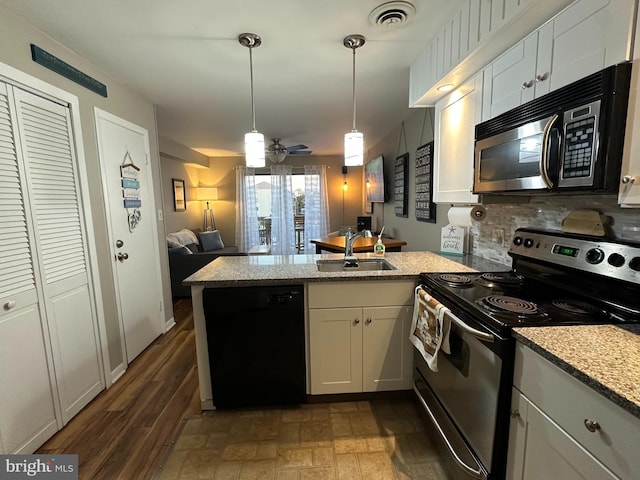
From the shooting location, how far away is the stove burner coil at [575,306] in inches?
45.1

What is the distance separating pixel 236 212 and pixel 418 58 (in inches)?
199

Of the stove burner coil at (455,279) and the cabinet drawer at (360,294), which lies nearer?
the stove burner coil at (455,279)

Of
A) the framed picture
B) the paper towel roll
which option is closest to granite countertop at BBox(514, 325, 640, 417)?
the paper towel roll

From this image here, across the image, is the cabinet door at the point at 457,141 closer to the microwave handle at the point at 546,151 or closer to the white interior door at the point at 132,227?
the microwave handle at the point at 546,151

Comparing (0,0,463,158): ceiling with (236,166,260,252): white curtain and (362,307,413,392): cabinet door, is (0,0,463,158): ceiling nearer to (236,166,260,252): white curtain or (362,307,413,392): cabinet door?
(362,307,413,392): cabinet door

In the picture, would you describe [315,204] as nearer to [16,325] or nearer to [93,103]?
[93,103]

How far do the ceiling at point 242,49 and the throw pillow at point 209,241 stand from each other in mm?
2503

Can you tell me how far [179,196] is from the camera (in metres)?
5.39

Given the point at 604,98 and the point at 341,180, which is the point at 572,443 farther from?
the point at 341,180

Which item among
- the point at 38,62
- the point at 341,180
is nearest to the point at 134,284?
the point at 38,62

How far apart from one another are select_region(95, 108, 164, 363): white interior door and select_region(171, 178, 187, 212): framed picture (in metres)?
2.48

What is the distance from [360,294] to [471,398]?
78cm

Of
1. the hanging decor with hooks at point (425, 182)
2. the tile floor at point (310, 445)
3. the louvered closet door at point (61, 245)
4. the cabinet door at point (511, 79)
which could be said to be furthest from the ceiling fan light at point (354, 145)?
the louvered closet door at point (61, 245)

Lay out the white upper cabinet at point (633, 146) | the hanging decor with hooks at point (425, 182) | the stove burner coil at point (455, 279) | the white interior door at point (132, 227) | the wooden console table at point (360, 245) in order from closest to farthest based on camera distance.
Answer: the white upper cabinet at point (633, 146)
the stove burner coil at point (455, 279)
the white interior door at point (132, 227)
the hanging decor with hooks at point (425, 182)
the wooden console table at point (360, 245)
